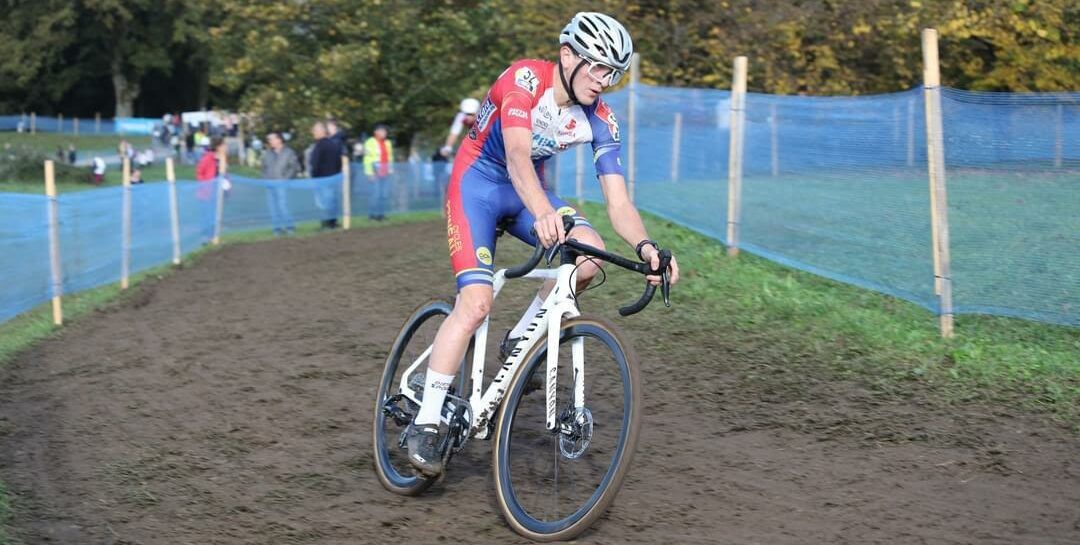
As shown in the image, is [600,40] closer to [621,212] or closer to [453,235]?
[621,212]

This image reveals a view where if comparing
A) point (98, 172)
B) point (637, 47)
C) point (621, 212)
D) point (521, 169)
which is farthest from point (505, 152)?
point (98, 172)

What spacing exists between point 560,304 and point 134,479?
2437mm

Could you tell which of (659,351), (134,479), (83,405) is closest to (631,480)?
(134,479)

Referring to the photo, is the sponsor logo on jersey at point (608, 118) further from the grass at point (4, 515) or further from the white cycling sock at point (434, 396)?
the grass at point (4, 515)

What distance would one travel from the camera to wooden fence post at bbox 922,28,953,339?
8695 millimetres

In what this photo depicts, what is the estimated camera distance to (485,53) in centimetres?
2922

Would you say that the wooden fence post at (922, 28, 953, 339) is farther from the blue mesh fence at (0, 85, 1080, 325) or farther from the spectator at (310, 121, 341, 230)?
the spectator at (310, 121, 341, 230)

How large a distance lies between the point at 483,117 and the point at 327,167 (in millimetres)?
17209

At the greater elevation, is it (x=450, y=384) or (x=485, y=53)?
(x=485, y=53)

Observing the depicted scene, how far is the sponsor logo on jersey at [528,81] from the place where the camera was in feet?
16.6

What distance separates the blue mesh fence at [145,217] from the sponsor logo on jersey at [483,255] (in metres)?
6.87

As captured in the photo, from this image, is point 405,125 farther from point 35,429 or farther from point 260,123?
point 35,429

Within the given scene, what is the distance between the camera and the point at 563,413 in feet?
15.7

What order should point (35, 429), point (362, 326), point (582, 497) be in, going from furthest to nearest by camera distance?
point (362, 326) → point (35, 429) → point (582, 497)
